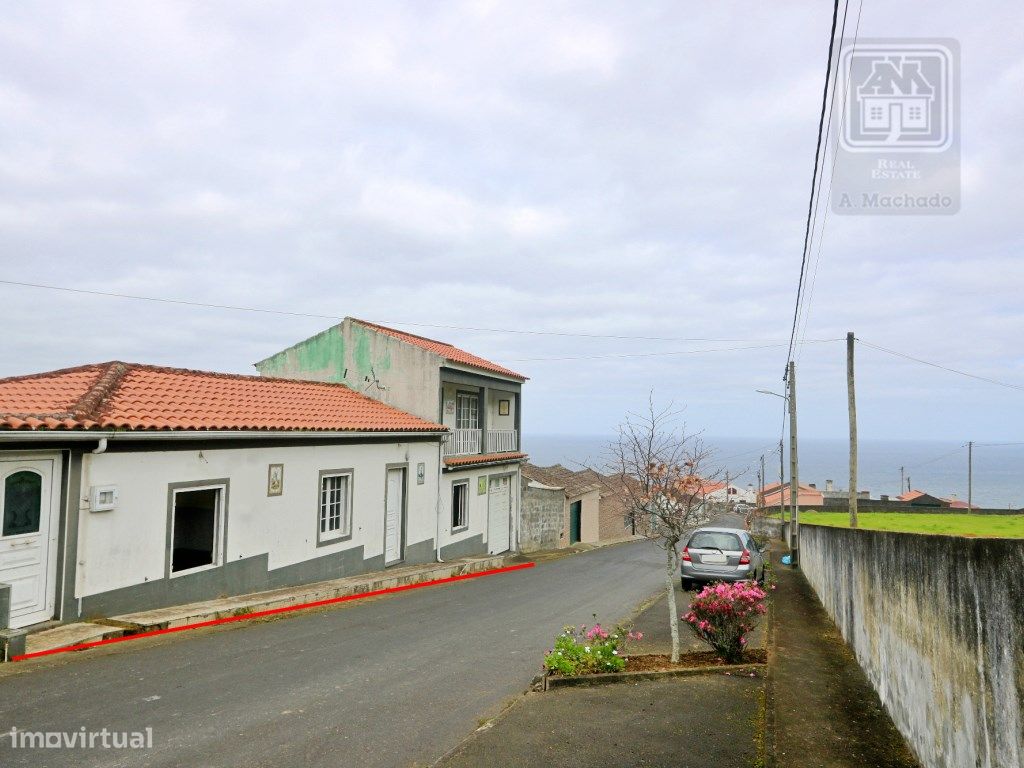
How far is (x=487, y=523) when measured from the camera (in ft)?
80.7

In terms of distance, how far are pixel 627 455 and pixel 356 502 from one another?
676cm

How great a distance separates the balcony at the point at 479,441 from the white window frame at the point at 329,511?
5.49 m

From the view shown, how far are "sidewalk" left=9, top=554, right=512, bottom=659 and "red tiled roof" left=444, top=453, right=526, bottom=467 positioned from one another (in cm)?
393

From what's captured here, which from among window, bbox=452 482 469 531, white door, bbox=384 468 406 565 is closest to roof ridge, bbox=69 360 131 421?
white door, bbox=384 468 406 565

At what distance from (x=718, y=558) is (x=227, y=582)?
32.4 ft

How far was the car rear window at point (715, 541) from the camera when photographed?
15.1 meters

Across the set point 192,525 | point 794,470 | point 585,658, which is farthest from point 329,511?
point 794,470

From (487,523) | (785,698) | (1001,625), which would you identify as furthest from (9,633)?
(487,523)

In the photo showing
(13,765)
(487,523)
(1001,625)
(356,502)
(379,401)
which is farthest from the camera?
(487,523)

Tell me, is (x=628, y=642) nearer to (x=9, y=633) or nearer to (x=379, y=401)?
(x=9, y=633)

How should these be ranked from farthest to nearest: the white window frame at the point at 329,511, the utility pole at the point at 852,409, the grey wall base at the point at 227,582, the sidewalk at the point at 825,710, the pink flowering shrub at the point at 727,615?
the utility pole at the point at 852,409
the white window frame at the point at 329,511
the grey wall base at the point at 227,582
the pink flowering shrub at the point at 727,615
the sidewalk at the point at 825,710

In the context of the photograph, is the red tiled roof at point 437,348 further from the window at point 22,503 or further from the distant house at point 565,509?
the window at point 22,503

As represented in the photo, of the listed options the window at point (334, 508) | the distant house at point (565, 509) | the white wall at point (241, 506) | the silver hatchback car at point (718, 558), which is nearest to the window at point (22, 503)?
the white wall at point (241, 506)

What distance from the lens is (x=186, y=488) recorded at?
37.6 feet
